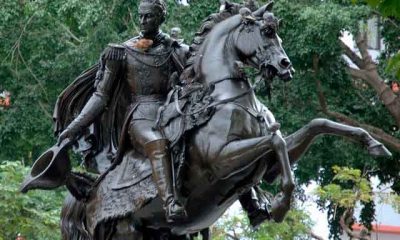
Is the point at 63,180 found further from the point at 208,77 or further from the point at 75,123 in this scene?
the point at 208,77

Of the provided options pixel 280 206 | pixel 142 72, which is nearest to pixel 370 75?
pixel 142 72

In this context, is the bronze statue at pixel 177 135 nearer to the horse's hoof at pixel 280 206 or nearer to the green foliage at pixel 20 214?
the horse's hoof at pixel 280 206

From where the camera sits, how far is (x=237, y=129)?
40.0ft

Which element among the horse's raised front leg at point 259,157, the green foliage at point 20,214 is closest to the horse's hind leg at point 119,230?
the horse's raised front leg at point 259,157

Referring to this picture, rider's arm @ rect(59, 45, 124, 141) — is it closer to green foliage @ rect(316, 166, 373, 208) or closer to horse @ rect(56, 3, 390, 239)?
horse @ rect(56, 3, 390, 239)

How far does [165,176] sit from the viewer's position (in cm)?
1241

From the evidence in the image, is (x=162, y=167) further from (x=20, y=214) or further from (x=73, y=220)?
(x=20, y=214)

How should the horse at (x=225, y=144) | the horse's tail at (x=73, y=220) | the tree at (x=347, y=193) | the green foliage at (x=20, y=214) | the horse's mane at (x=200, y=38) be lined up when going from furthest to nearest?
the tree at (x=347, y=193) → the green foliage at (x=20, y=214) → the horse's tail at (x=73, y=220) → the horse's mane at (x=200, y=38) → the horse at (x=225, y=144)

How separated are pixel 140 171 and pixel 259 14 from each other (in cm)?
183

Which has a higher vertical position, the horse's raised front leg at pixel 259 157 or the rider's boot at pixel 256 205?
the horse's raised front leg at pixel 259 157

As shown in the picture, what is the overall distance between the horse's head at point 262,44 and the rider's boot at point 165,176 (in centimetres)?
106

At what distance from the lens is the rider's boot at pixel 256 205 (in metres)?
12.9

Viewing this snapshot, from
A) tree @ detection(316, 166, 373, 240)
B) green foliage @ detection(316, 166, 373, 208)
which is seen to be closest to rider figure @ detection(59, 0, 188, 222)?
tree @ detection(316, 166, 373, 240)

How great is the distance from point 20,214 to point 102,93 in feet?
33.8
